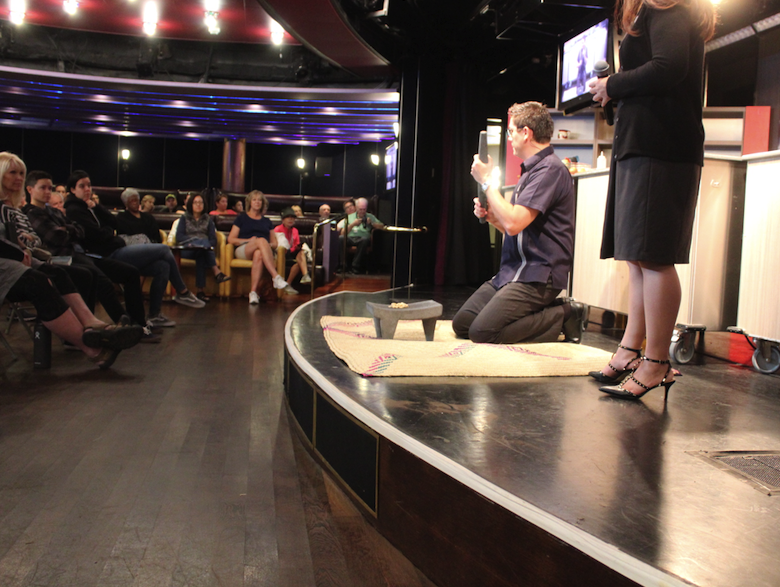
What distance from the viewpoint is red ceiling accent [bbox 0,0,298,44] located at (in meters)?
9.83

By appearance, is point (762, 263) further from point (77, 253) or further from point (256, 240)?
point (256, 240)

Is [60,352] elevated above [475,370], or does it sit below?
below

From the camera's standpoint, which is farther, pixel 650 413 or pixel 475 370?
pixel 475 370

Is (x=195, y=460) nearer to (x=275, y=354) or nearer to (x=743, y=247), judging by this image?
(x=275, y=354)

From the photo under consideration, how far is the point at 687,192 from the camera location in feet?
5.95

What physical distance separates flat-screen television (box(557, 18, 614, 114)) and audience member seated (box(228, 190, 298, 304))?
3.27m

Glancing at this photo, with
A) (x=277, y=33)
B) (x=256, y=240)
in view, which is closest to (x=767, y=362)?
(x=256, y=240)

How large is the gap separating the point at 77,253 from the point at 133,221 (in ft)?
4.75

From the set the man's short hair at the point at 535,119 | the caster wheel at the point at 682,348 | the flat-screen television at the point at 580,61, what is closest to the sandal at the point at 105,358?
the man's short hair at the point at 535,119

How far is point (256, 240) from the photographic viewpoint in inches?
269

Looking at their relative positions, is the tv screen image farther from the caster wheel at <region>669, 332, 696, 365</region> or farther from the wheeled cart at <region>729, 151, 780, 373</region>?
the caster wheel at <region>669, 332, 696, 365</region>

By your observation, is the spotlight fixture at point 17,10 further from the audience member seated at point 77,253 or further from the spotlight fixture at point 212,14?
the audience member seated at point 77,253

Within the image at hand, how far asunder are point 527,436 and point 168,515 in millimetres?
934

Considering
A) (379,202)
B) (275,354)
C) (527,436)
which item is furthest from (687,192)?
(379,202)
